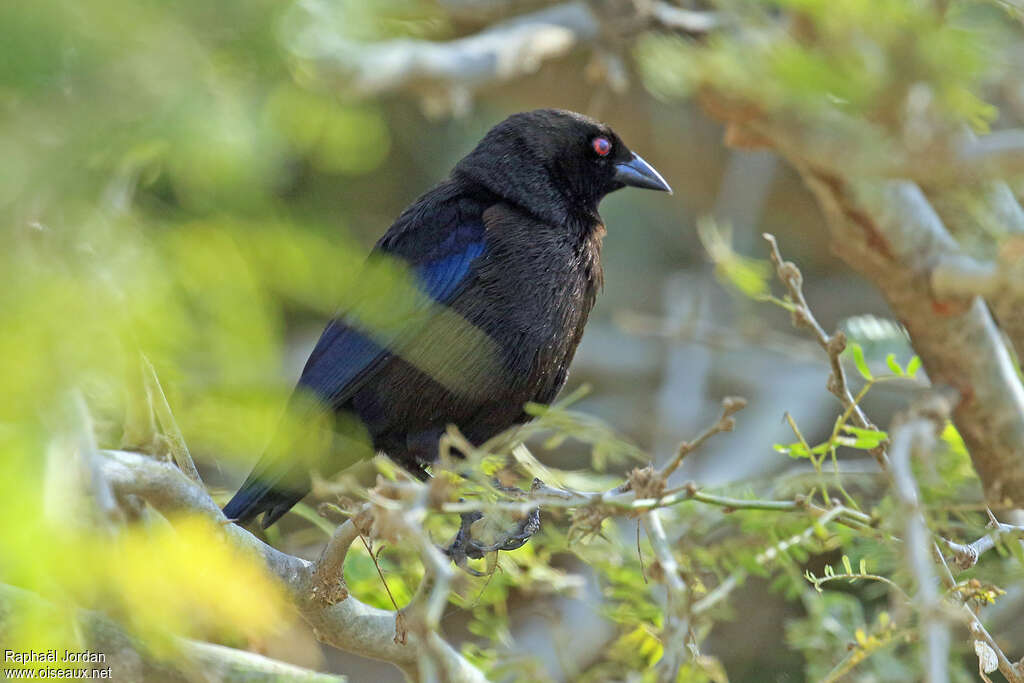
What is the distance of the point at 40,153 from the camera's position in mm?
1573

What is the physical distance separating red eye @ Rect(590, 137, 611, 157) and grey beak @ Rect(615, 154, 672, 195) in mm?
77

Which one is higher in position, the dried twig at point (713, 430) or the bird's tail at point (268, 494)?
the dried twig at point (713, 430)

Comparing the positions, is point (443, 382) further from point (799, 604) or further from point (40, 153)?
point (799, 604)

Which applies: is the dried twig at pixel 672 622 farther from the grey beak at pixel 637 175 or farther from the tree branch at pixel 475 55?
the tree branch at pixel 475 55

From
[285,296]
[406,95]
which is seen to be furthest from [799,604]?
[285,296]

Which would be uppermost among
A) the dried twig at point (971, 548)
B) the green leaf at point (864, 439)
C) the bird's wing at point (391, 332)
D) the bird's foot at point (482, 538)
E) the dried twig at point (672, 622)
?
the dried twig at point (672, 622)

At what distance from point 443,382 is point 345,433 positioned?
457 millimetres

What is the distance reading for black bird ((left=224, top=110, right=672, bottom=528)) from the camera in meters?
4.06

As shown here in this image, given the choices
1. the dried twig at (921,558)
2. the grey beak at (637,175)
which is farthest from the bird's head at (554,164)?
the dried twig at (921,558)

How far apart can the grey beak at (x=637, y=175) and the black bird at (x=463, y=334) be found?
430 millimetres

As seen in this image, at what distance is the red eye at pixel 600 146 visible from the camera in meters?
4.82

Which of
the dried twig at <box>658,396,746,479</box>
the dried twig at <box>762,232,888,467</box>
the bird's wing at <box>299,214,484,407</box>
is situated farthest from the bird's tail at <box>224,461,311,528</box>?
the dried twig at <box>658,396,746,479</box>

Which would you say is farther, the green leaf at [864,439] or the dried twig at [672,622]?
the green leaf at [864,439]

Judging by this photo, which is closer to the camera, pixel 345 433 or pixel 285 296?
pixel 285 296
